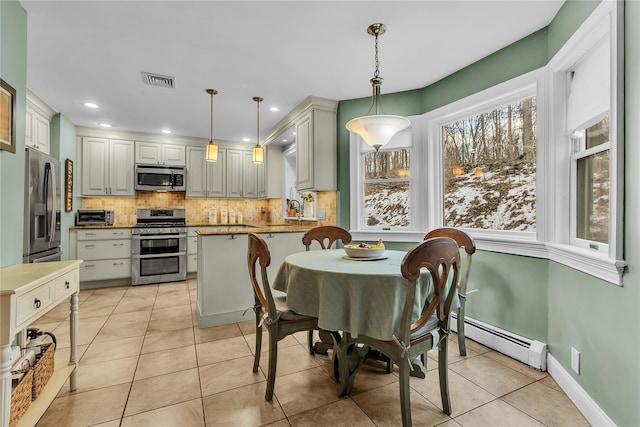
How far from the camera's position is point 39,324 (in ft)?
10.3

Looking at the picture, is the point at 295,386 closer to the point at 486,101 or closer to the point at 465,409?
the point at 465,409

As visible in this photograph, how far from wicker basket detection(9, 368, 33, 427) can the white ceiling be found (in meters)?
2.27

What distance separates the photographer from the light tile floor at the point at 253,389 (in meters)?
1.66

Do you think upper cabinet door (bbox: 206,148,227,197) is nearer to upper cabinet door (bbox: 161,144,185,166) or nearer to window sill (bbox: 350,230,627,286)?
upper cabinet door (bbox: 161,144,185,166)

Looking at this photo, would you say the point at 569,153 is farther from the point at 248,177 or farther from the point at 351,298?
the point at 248,177

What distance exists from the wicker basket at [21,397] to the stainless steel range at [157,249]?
3.42m

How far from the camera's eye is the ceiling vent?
9.86 ft

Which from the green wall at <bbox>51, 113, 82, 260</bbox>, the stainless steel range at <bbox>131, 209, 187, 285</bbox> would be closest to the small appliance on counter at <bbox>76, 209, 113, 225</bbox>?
the green wall at <bbox>51, 113, 82, 260</bbox>

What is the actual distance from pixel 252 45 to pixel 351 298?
7.07ft

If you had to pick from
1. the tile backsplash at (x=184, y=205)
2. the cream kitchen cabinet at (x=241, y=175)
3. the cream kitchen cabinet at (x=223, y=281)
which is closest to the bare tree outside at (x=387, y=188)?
the cream kitchen cabinet at (x=223, y=281)

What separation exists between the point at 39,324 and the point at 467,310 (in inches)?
169

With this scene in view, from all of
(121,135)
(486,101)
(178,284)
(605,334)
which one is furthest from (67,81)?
(605,334)

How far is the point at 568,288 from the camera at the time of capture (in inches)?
75.7

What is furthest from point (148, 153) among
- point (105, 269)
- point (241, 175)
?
point (105, 269)
